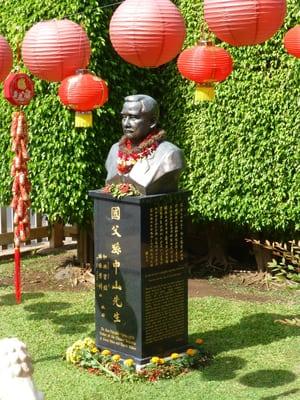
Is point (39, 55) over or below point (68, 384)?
over

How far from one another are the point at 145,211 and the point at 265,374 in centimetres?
174

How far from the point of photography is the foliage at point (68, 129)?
29.3 ft

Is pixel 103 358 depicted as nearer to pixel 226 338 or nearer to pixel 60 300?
pixel 226 338

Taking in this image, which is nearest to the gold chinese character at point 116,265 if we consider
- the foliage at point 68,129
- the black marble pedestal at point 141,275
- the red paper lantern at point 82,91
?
the black marble pedestal at point 141,275

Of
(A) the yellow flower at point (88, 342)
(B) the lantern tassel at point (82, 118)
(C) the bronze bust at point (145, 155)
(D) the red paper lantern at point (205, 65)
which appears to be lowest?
(A) the yellow flower at point (88, 342)

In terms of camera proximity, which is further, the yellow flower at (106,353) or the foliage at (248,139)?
the foliage at (248,139)

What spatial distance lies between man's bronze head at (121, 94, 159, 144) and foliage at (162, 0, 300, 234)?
250 cm

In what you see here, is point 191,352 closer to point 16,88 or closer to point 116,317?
point 116,317

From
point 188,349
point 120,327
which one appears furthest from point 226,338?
point 120,327

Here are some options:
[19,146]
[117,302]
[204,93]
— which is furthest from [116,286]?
[204,93]

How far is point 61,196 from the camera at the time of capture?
365 inches

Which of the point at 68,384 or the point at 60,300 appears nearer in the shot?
the point at 68,384

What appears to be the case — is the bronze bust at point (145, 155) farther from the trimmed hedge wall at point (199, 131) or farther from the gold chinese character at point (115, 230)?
the trimmed hedge wall at point (199, 131)

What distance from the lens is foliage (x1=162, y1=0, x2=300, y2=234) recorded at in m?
8.79
